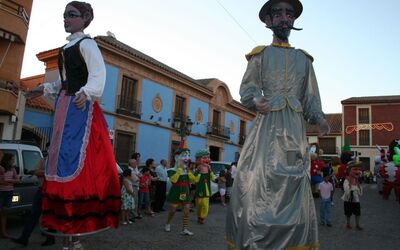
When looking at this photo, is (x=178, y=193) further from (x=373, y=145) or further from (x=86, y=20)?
(x=373, y=145)

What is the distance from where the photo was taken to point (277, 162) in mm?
3064

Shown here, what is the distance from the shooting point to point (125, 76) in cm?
2258

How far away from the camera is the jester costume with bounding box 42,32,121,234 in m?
2.99

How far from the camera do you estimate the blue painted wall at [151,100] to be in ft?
79.0

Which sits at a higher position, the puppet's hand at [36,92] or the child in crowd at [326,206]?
the puppet's hand at [36,92]

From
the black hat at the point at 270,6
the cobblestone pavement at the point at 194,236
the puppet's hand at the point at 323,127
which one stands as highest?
the black hat at the point at 270,6

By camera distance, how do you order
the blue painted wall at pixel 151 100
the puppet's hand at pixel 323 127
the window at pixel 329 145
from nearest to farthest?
the puppet's hand at pixel 323 127
the blue painted wall at pixel 151 100
the window at pixel 329 145

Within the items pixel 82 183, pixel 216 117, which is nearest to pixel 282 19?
pixel 82 183

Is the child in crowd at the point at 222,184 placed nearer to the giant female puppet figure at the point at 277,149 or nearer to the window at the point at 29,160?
the window at the point at 29,160

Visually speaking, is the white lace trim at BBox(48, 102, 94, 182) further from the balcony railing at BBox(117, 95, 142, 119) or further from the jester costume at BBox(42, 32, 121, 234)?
the balcony railing at BBox(117, 95, 142, 119)

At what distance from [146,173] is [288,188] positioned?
847 centimetres

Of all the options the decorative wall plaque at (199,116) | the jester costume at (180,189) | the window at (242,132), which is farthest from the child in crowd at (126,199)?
the window at (242,132)

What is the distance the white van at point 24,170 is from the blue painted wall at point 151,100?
50.8 ft

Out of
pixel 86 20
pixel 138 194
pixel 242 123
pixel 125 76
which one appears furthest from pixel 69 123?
pixel 242 123
